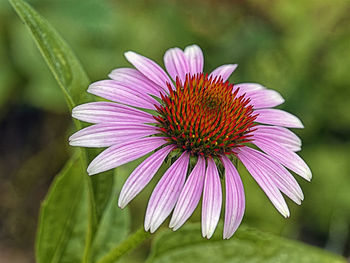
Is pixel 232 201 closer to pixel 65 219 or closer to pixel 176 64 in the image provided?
pixel 176 64

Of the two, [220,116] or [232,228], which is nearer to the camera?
[232,228]

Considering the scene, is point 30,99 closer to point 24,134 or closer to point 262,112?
point 24,134

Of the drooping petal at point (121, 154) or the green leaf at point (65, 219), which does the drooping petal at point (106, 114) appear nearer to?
the drooping petal at point (121, 154)

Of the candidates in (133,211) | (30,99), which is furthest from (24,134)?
(133,211)

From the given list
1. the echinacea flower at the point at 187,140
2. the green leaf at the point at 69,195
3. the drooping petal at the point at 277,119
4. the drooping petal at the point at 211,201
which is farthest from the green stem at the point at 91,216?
the drooping petal at the point at 277,119

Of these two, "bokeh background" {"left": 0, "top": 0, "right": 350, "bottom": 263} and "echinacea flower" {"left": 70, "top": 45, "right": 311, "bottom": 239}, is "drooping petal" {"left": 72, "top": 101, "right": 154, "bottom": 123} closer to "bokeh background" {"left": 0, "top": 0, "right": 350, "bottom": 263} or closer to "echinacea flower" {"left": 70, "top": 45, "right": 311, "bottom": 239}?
"echinacea flower" {"left": 70, "top": 45, "right": 311, "bottom": 239}

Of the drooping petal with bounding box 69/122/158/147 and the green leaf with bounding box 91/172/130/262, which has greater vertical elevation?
the drooping petal with bounding box 69/122/158/147

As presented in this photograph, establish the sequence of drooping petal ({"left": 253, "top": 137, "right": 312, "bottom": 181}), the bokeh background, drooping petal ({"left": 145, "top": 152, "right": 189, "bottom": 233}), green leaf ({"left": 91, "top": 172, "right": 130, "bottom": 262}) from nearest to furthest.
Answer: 1. drooping petal ({"left": 145, "top": 152, "right": 189, "bottom": 233})
2. drooping petal ({"left": 253, "top": 137, "right": 312, "bottom": 181})
3. green leaf ({"left": 91, "top": 172, "right": 130, "bottom": 262})
4. the bokeh background

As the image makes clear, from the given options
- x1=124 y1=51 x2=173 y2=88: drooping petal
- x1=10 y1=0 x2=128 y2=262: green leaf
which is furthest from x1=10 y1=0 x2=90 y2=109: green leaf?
x1=124 y1=51 x2=173 y2=88: drooping petal
